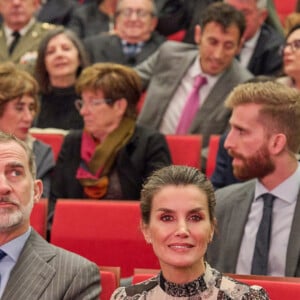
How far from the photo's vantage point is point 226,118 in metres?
2.54

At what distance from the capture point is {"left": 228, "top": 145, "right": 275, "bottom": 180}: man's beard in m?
1.79

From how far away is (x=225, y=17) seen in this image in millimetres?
2645

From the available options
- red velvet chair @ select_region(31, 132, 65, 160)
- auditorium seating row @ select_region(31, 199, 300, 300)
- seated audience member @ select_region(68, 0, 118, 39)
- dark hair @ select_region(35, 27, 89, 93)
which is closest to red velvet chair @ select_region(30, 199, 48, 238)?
auditorium seating row @ select_region(31, 199, 300, 300)

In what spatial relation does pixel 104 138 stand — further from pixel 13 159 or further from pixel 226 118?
pixel 13 159

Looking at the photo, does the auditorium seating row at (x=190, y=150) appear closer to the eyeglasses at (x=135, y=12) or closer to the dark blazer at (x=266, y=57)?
the dark blazer at (x=266, y=57)

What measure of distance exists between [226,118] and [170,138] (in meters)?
0.25

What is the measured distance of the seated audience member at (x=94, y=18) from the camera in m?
3.48

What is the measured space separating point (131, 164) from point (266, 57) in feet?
2.81

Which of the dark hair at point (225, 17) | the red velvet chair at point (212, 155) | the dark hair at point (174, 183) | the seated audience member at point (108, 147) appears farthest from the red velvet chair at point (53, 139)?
the dark hair at point (174, 183)

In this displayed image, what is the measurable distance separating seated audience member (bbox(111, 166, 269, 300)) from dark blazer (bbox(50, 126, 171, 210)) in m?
0.83

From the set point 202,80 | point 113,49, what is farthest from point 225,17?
point 113,49

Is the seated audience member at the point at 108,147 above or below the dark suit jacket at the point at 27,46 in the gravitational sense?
below

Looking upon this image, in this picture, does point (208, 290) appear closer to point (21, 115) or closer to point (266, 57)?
point (21, 115)

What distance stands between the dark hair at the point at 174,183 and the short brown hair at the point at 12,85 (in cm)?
101
